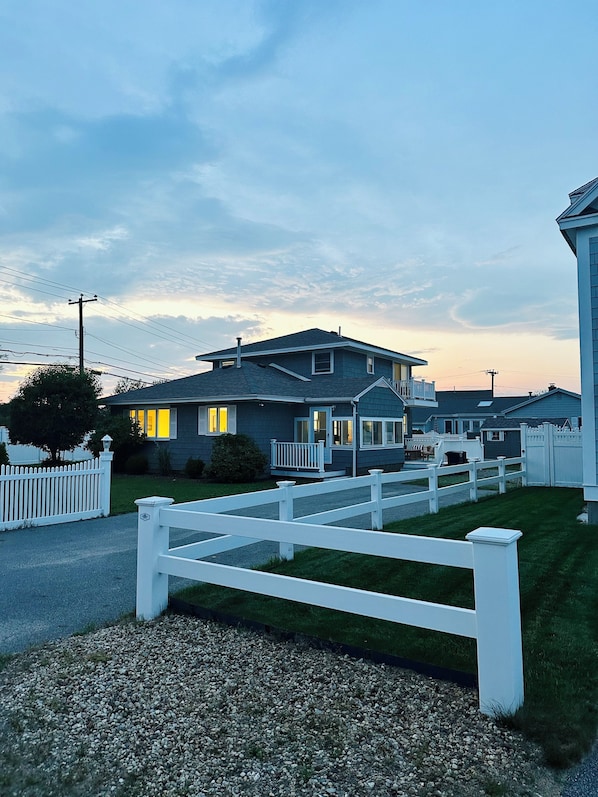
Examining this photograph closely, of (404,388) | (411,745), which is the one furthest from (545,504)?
(404,388)

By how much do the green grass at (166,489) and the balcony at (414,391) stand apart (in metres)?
13.2

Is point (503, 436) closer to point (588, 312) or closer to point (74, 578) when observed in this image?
point (588, 312)

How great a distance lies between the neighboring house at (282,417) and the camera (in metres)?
20.6

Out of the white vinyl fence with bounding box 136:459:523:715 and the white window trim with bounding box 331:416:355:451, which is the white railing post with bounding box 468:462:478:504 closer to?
the white vinyl fence with bounding box 136:459:523:715

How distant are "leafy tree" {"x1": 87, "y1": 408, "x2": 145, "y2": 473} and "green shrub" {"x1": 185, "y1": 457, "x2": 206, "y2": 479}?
12.4 ft

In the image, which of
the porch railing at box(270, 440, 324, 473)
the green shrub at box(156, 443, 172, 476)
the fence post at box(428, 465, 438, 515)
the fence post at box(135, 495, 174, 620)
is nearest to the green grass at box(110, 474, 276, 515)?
the green shrub at box(156, 443, 172, 476)

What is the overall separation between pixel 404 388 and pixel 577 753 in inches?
→ 1102

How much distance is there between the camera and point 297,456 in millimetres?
20562

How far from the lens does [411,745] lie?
107 inches

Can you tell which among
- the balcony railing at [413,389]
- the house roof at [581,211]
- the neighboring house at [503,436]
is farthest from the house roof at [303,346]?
the house roof at [581,211]

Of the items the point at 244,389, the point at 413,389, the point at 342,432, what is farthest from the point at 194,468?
the point at 413,389

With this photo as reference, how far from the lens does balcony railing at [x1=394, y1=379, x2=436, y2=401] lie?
2997 centimetres

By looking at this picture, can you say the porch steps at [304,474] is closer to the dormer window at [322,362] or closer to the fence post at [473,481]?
the dormer window at [322,362]

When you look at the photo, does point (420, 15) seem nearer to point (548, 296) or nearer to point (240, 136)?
point (240, 136)
